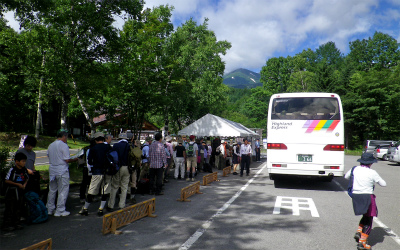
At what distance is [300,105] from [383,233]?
19.4ft

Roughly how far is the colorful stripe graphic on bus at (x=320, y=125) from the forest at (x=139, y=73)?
8.71 meters

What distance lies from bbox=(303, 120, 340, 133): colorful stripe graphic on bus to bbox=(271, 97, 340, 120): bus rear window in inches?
5.0

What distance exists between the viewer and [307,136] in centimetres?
1051

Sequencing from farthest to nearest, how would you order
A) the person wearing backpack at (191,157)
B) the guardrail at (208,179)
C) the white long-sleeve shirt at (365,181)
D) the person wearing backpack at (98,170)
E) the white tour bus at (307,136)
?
the person wearing backpack at (191,157) < the guardrail at (208,179) < the white tour bus at (307,136) < the person wearing backpack at (98,170) < the white long-sleeve shirt at (365,181)

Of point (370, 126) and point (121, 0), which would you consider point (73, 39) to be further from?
point (370, 126)

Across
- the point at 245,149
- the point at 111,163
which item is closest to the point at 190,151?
the point at 245,149

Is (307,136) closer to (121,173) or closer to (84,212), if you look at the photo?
(121,173)

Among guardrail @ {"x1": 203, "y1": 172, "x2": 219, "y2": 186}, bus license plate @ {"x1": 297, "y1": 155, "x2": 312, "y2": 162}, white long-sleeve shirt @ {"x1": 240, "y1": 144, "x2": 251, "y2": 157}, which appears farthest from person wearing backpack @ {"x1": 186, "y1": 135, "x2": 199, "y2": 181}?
bus license plate @ {"x1": 297, "y1": 155, "x2": 312, "y2": 162}

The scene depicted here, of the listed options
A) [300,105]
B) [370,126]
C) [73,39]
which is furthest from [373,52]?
[73,39]

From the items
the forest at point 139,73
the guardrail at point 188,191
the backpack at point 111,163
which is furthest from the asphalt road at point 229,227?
the forest at point 139,73

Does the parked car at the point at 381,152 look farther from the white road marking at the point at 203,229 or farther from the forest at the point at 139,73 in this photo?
the white road marking at the point at 203,229

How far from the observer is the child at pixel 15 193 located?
5719 millimetres

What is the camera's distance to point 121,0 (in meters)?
12.8

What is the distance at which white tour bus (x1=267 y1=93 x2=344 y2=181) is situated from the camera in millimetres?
10273
